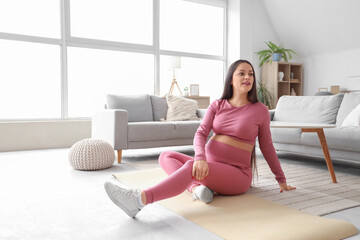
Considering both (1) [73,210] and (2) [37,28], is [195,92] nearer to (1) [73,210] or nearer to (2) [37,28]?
(2) [37,28]

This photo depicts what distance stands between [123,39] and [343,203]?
178 inches

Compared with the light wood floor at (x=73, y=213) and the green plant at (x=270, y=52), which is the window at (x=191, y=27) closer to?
the green plant at (x=270, y=52)

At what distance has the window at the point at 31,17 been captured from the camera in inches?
183

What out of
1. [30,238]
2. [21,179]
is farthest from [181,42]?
[30,238]

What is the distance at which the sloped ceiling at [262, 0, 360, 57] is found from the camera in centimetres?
578

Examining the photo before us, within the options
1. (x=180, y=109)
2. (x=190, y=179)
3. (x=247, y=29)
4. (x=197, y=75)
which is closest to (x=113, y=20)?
(x=197, y=75)

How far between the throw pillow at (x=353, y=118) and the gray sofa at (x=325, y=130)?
18 centimetres

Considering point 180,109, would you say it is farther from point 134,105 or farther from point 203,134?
point 203,134

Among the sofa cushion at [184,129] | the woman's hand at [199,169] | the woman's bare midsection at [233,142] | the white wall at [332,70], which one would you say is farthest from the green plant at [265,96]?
the woman's hand at [199,169]

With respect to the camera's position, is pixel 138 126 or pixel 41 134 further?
pixel 41 134

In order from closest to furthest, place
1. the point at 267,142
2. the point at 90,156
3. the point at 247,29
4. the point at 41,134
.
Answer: the point at 267,142 < the point at 90,156 < the point at 41,134 < the point at 247,29

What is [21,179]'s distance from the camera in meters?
2.68

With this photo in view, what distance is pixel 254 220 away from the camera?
1.64m

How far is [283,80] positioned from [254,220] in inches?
223
